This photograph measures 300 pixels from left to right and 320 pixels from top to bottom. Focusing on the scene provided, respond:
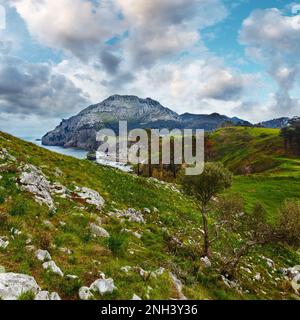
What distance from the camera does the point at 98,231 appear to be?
1712cm

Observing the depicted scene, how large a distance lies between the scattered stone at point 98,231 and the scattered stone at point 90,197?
464cm

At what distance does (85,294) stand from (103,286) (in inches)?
27.8

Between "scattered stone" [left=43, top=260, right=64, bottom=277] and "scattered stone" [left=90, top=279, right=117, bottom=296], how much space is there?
1.40m

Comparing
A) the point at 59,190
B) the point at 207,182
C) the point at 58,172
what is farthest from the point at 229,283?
the point at 58,172

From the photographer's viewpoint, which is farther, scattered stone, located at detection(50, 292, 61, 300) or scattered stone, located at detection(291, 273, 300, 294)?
scattered stone, located at detection(291, 273, 300, 294)

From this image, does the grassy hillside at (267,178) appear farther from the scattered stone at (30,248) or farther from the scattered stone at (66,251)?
the scattered stone at (30,248)

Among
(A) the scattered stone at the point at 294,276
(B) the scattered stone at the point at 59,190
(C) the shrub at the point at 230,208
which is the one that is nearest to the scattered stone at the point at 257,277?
(A) the scattered stone at the point at 294,276

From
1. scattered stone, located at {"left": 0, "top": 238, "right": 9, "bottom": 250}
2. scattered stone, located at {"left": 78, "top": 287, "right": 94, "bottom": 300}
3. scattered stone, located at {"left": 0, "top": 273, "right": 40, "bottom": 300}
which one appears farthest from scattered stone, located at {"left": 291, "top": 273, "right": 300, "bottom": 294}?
scattered stone, located at {"left": 0, "top": 238, "right": 9, "bottom": 250}

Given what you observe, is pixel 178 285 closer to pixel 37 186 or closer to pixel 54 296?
pixel 54 296

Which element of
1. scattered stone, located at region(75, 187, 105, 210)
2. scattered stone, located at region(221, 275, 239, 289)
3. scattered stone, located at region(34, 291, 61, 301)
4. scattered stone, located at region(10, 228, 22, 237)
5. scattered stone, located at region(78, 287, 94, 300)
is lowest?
scattered stone, located at region(221, 275, 239, 289)

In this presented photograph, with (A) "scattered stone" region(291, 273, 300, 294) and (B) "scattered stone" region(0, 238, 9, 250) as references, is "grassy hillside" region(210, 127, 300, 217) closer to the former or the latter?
(A) "scattered stone" region(291, 273, 300, 294)

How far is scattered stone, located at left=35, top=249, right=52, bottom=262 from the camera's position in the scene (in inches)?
483

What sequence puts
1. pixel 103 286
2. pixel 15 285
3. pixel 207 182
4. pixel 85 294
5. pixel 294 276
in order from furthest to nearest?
pixel 294 276 → pixel 207 182 → pixel 103 286 → pixel 85 294 → pixel 15 285
